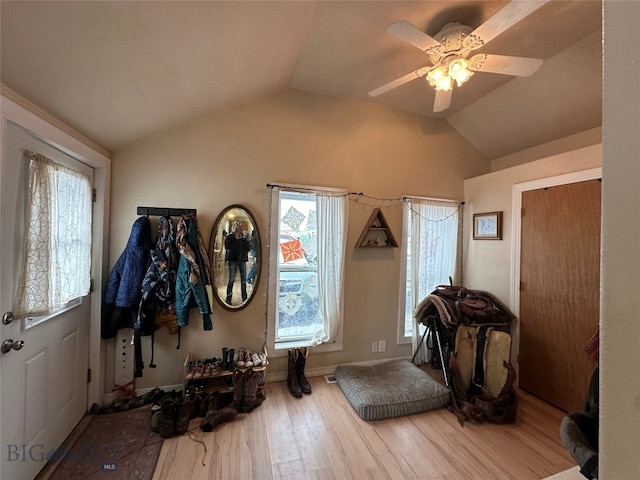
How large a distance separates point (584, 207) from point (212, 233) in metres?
3.13

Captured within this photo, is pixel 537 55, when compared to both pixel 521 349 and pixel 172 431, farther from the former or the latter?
pixel 172 431

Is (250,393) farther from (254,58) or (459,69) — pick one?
(459,69)

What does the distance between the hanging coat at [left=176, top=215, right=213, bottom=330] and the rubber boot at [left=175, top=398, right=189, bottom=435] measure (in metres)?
0.55

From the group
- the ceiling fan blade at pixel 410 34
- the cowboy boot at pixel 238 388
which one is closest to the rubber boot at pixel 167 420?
the cowboy boot at pixel 238 388

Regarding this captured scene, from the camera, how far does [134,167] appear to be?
2.15 metres

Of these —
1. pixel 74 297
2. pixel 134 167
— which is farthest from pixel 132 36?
pixel 74 297

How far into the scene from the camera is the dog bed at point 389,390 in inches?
79.9

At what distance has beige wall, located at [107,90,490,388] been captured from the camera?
2205 millimetres

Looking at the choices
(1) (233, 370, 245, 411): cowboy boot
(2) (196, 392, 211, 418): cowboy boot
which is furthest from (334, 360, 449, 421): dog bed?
(2) (196, 392, 211, 418): cowboy boot

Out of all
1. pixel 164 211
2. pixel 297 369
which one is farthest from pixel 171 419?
pixel 164 211

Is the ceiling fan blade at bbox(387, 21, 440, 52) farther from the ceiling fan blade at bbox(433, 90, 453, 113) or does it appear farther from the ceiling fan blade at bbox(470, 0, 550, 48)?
the ceiling fan blade at bbox(433, 90, 453, 113)

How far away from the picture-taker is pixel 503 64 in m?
1.59

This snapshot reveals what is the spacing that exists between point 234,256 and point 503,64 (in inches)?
95.8

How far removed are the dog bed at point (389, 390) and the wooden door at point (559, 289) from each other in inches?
37.7
